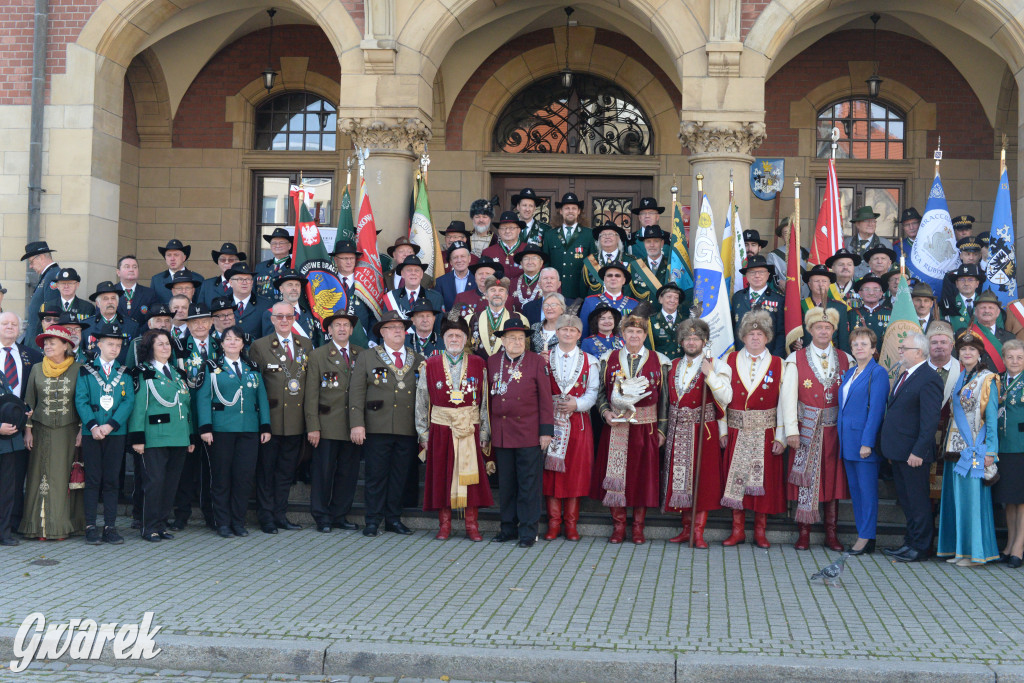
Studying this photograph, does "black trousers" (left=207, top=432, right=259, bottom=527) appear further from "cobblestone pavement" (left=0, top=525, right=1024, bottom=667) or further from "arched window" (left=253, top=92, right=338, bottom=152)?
"arched window" (left=253, top=92, right=338, bottom=152)

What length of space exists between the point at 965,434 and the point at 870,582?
4.97ft

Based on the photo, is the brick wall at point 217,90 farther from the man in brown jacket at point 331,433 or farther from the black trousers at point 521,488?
the black trousers at point 521,488

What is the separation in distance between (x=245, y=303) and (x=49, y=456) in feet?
7.37

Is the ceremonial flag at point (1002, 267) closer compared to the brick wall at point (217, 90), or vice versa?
the ceremonial flag at point (1002, 267)

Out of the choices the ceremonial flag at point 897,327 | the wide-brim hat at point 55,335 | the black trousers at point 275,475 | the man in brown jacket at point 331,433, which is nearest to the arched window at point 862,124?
the ceremonial flag at point 897,327

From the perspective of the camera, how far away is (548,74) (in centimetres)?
1430

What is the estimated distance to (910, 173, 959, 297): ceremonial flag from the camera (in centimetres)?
1033

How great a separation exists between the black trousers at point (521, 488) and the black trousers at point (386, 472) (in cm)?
84

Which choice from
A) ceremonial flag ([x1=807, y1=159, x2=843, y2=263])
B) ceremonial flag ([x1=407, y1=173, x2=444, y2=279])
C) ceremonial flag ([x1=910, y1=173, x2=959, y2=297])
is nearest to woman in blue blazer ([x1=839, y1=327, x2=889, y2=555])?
ceremonial flag ([x1=807, y1=159, x2=843, y2=263])

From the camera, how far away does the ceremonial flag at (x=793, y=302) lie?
29.6ft

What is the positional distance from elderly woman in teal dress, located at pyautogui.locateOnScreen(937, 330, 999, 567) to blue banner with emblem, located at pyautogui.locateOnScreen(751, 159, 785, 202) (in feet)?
21.3

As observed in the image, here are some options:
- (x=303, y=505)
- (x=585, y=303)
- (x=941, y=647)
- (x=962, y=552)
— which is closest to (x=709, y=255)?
(x=585, y=303)

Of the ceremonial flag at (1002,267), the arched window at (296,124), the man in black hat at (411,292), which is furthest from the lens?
the arched window at (296,124)

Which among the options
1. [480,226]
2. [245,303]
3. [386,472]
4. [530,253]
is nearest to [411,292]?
[530,253]
